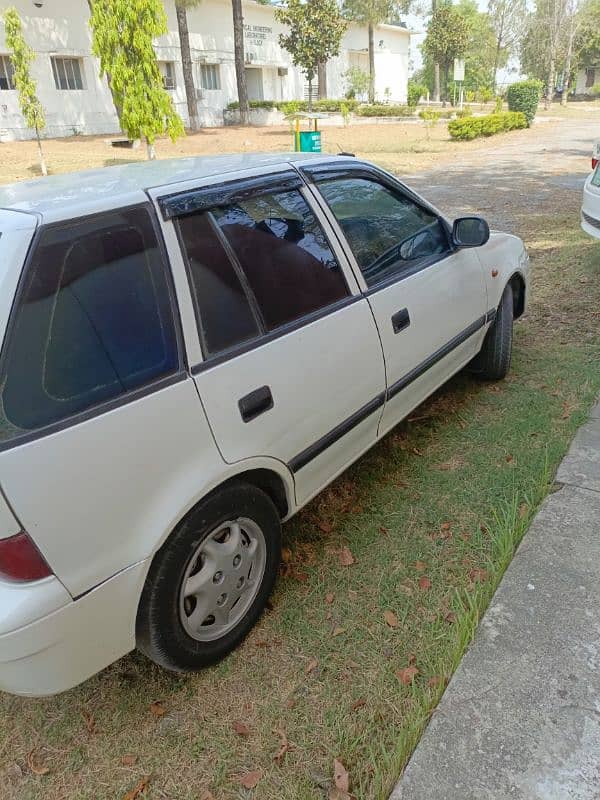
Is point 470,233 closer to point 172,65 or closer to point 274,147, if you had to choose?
point 274,147

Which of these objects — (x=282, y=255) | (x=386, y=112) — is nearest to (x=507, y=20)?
(x=386, y=112)

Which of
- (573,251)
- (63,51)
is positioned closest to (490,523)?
(573,251)

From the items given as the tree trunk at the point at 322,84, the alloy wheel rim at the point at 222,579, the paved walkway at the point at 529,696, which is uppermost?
the tree trunk at the point at 322,84

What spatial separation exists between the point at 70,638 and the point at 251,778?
76cm

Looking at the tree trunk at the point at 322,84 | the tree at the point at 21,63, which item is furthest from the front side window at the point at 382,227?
the tree trunk at the point at 322,84

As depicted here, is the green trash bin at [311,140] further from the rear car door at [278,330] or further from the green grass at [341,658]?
the rear car door at [278,330]

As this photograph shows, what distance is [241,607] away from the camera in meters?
2.40

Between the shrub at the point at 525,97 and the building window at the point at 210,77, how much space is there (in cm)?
1715

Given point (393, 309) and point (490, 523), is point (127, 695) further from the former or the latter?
point (393, 309)

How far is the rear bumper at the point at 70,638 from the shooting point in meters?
1.69

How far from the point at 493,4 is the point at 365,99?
49.0 ft

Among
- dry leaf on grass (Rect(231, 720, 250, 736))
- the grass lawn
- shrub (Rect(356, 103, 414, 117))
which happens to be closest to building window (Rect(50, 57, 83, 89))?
shrub (Rect(356, 103, 414, 117))

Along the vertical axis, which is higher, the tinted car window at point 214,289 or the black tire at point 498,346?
the tinted car window at point 214,289

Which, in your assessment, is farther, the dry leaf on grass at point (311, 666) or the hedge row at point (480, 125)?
the hedge row at point (480, 125)
